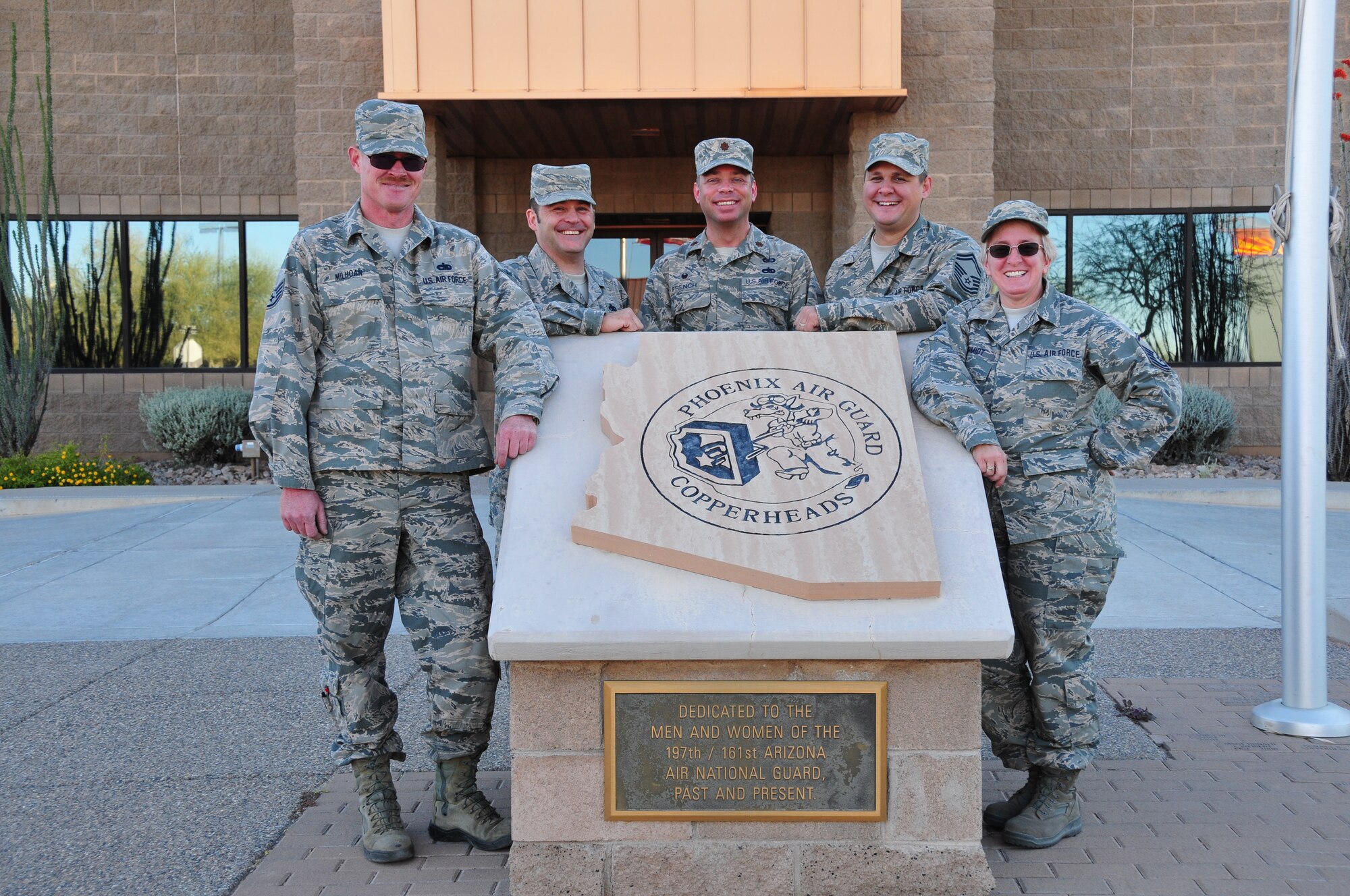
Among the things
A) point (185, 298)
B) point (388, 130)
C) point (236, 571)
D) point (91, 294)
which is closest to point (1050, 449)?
point (388, 130)

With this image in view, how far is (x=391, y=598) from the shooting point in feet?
11.0

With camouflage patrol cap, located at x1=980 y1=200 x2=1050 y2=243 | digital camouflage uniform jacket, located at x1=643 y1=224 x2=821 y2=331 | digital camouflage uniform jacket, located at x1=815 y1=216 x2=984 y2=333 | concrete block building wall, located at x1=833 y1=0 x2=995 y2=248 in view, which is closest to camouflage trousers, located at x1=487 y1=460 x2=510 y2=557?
digital camouflage uniform jacket, located at x1=643 y1=224 x2=821 y2=331

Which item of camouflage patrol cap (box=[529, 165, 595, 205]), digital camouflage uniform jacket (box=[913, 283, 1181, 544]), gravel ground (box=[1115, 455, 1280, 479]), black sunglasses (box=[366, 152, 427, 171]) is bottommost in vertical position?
gravel ground (box=[1115, 455, 1280, 479])

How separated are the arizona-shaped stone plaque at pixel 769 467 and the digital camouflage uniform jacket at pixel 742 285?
799 mm

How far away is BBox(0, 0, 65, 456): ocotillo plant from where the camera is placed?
11.0 m

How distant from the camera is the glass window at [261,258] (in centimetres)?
1203

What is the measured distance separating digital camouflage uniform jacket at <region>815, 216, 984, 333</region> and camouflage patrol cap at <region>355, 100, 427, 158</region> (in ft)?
4.45

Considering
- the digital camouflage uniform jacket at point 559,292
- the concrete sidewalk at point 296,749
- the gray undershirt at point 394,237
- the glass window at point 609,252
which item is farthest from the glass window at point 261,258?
the gray undershirt at point 394,237

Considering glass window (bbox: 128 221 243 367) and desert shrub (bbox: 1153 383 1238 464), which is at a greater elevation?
glass window (bbox: 128 221 243 367)

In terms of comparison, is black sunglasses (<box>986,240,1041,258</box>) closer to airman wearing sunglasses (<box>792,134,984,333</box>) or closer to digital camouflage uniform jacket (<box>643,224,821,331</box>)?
airman wearing sunglasses (<box>792,134,984,333</box>)

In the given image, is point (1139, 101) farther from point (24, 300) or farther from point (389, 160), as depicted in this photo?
point (24, 300)

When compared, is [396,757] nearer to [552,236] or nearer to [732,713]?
[732,713]

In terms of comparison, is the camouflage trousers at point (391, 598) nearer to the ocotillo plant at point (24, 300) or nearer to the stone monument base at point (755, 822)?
the stone monument base at point (755, 822)

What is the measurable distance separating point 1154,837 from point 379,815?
2.21 meters
